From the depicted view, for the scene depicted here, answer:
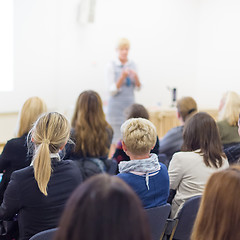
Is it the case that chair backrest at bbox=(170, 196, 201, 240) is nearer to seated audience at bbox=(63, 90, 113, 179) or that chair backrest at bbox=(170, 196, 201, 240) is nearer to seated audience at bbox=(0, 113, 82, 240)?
seated audience at bbox=(0, 113, 82, 240)

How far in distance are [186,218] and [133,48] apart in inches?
190

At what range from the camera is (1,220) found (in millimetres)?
2096

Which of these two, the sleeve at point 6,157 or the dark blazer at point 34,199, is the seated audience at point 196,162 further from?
the sleeve at point 6,157

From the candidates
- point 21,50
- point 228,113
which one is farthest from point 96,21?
point 228,113

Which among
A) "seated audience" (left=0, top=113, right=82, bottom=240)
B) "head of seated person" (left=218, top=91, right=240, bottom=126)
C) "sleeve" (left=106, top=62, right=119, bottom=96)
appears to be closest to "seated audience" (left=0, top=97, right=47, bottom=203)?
"seated audience" (left=0, top=113, right=82, bottom=240)

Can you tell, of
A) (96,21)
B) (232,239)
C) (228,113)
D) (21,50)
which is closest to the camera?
(232,239)

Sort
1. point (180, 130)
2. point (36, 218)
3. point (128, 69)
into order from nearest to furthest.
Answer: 1. point (36, 218)
2. point (180, 130)
3. point (128, 69)

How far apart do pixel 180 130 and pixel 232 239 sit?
2147 millimetres

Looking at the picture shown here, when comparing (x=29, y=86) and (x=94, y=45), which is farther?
(x=94, y=45)

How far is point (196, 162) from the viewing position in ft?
7.63

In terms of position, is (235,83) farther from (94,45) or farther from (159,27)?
(94,45)

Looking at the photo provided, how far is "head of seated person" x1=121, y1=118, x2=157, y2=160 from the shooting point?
2.04 metres

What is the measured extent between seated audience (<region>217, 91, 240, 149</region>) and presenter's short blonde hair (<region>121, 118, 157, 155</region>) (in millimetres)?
1409

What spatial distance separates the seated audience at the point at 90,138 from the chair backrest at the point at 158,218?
3.24ft
